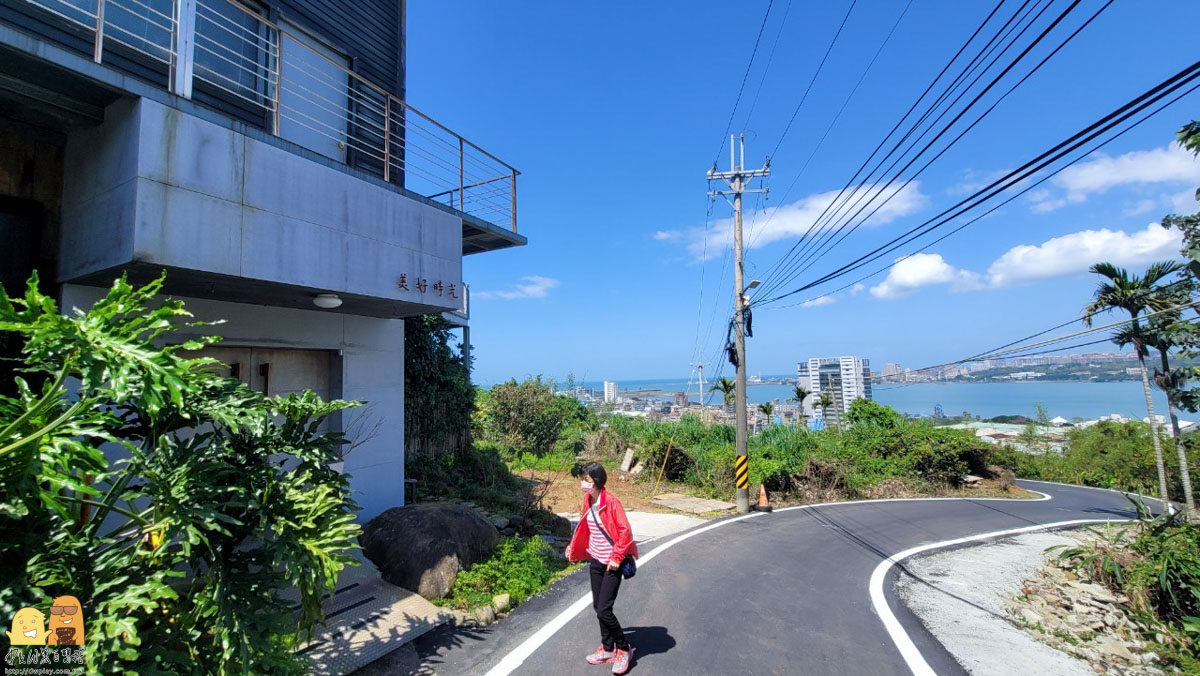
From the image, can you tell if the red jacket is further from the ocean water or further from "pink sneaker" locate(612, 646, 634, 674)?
the ocean water

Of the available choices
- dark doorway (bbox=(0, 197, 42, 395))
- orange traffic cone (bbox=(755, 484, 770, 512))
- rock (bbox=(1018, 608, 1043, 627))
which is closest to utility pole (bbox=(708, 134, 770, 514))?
orange traffic cone (bbox=(755, 484, 770, 512))

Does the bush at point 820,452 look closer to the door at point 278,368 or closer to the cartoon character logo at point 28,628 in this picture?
the door at point 278,368

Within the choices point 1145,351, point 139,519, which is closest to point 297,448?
point 139,519

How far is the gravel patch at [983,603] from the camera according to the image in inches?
186

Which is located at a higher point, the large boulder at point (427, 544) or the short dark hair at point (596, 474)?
the short dark hair at point (596, 474)

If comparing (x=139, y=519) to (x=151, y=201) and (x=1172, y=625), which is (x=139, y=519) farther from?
(x=1172, y=625)

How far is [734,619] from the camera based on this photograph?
5.50m

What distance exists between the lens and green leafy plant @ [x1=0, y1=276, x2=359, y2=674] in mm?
2432

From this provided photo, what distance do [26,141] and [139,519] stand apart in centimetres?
467

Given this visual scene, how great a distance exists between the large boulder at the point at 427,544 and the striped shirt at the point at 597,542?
6.91 ft

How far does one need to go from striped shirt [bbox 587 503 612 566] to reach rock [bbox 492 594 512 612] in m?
1.60

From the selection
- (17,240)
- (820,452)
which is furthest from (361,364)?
(820,452)

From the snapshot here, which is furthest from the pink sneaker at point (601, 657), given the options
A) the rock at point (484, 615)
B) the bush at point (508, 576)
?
the bush at point (508, 576)

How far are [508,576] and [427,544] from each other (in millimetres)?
1022
